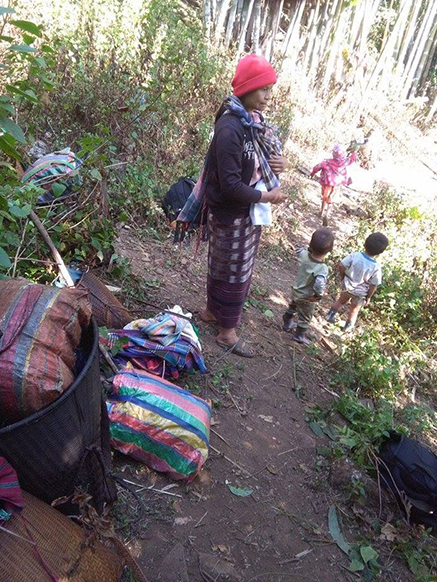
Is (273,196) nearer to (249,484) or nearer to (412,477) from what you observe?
(249,484)

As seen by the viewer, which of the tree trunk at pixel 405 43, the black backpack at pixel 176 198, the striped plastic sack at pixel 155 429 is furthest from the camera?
the tree trunk at pixel 405 43

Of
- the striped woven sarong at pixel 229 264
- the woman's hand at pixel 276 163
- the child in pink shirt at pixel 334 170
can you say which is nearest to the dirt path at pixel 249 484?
the striped woven sarong at pixel 229 264

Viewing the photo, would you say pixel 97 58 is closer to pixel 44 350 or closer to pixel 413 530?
pixel 44 350

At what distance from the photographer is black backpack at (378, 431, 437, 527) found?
2.52 m

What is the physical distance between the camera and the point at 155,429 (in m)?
2.15

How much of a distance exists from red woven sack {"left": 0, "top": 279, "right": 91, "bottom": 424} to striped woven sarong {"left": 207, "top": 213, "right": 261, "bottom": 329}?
1.55 m

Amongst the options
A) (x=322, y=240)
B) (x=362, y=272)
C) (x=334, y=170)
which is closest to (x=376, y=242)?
(x=362, y=272)

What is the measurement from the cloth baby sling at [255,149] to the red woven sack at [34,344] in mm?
1619

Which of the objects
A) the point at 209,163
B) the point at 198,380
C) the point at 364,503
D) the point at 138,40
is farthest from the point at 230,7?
the point at 364,503

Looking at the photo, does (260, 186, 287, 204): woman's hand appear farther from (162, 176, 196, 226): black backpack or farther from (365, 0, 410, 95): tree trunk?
(365, 0, 410, 95): tree trunk

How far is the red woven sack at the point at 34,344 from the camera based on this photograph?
141 cm

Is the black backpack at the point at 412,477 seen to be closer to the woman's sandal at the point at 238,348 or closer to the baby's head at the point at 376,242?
the woman's sandal at the point at 238,348

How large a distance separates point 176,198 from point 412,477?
10.9 ft

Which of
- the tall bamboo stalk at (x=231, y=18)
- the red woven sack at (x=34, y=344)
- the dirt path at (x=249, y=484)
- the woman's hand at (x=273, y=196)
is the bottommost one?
the dirt path at (x=249, y=484)
